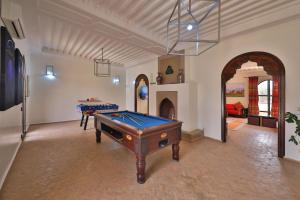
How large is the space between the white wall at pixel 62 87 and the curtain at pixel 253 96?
7706 mm

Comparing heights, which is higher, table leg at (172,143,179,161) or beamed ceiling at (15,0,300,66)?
beamed ceiling at (15,0,300,66)

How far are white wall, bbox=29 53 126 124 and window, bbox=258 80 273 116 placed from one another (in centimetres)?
843

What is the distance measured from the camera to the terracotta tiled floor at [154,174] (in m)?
1.82

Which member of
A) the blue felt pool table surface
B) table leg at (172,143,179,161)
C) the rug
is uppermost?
the blue felt pool table surface

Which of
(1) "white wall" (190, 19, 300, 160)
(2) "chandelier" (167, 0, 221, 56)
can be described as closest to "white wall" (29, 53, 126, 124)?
(2) "chandelier" (167, 0, 221, 56)

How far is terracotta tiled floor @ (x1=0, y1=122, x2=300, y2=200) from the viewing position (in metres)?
1.82

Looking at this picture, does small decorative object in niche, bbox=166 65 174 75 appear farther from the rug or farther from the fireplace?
the rug

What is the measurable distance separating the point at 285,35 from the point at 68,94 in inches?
294

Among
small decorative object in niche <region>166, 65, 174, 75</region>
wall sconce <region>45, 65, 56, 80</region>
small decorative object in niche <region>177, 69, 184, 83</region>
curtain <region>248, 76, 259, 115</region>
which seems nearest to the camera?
small decorative object in niche <region>177, 69, 184, 83</region>

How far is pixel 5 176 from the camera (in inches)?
83.7

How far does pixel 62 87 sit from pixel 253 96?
955cm

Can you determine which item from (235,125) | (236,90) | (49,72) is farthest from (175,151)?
(236,90)

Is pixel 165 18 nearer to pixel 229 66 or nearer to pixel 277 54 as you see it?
pixel 229 66

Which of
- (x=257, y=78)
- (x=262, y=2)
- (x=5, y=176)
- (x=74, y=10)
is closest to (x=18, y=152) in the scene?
(x=5, y=176)
